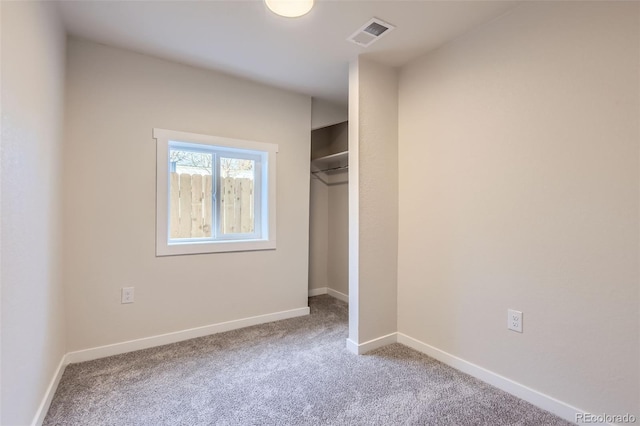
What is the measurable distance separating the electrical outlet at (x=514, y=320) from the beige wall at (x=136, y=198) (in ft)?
6.61

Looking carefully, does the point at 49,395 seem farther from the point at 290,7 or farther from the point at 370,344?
the point at 290,7

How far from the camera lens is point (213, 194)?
2848 millimetres

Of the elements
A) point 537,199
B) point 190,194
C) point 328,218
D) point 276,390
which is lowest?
point 276,390

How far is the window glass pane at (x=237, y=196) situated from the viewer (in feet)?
9.49

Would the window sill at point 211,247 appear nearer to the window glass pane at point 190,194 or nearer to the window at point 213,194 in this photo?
the window at point 213,194

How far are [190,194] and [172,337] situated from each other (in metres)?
1.23

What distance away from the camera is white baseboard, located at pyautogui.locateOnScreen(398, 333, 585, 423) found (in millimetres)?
1567

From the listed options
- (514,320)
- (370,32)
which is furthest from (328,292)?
(370,32)

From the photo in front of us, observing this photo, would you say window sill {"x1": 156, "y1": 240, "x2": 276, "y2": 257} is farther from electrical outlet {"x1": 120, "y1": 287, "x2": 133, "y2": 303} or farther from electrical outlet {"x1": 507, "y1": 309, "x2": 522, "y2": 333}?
electrical outlet {"x1": 507, "y1": 309, "x2": 522, "y2": 333}

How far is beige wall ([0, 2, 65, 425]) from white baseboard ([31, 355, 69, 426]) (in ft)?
0.15

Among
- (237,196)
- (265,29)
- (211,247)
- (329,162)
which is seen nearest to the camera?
(265,29)

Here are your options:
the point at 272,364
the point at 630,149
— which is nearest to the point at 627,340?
the point at 630,149

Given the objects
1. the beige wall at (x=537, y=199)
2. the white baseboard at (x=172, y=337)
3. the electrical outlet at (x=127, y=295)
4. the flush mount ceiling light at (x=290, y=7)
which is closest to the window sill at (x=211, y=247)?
the electrical outlet at (x=127, y=295)

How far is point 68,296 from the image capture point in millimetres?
2104
